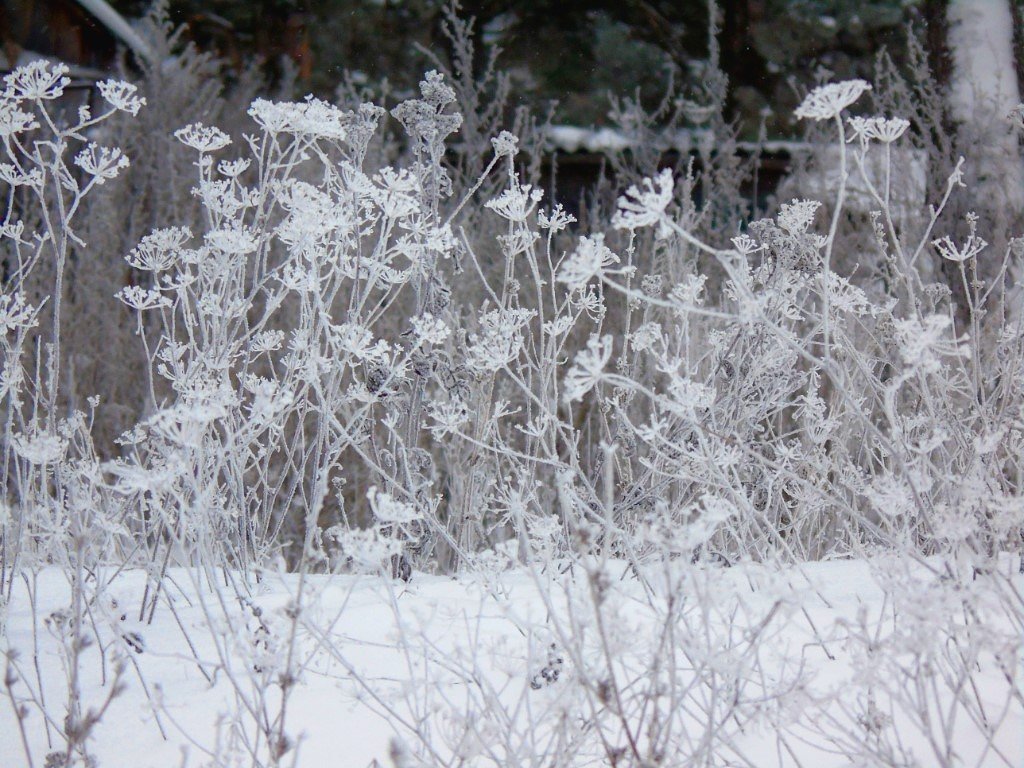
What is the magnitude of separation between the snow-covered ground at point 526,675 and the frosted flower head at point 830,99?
739mm

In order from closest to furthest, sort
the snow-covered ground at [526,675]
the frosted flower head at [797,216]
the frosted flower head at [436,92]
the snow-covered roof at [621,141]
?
1. the snow-covered ground at [526,675]
2. the frosted flower head at [797,216]
3. the frosted flower head at [436,92]
4. the snow-covered roof at [621,141]

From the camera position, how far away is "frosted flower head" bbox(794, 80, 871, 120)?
1.50 metres

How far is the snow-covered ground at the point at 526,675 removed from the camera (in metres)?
1.37

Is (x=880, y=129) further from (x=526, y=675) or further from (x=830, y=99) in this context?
(x=526, y=675)

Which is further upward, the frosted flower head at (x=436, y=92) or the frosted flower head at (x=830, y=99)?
the frosted flower head at (x=436, y=92)

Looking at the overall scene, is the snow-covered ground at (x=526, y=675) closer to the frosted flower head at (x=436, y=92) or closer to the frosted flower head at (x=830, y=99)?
the frosted flower head at (x=830, y=99)

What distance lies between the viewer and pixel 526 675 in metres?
1.63

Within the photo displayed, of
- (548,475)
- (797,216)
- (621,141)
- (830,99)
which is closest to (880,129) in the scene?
(830,99)

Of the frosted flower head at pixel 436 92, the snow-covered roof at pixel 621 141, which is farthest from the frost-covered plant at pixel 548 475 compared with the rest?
the snow-covered roof at pixel 621 141

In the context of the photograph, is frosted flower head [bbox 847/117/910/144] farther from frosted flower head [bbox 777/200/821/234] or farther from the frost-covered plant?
frosted flower head [bbox 777/200/821/234]

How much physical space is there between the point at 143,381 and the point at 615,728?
5.43 m

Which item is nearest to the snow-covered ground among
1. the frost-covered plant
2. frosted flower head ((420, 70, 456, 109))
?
the frost-covered plant

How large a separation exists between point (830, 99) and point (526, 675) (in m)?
1.08

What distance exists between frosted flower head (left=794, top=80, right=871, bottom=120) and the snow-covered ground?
29.1 inches
